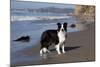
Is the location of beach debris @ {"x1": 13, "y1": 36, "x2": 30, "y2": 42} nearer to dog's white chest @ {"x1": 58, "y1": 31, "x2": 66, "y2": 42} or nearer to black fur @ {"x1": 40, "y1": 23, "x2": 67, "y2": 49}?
black fur @ {"x1": 40, "y1": 23, "x2": 67, "y2": 49}

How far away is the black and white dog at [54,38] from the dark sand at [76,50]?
51 mm

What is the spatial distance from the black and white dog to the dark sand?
5 cm

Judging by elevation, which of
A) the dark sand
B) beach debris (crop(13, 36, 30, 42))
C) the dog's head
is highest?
the dog's head

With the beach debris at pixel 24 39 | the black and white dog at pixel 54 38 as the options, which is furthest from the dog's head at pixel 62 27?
the beach debris at pixel 24 39

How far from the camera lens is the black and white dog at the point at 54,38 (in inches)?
83.1

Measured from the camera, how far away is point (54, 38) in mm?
2158

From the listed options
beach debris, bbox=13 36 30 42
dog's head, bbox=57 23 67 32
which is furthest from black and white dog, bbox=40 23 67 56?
beach debris, bbox=13 36 30 42

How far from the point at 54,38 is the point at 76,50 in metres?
0.30

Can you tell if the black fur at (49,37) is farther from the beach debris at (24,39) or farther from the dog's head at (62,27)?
the beach debris at (24,39)

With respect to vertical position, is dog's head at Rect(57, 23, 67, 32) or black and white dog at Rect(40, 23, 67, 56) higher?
dog's head at Rect(57, 23, 67, 32)

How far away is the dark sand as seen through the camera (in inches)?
82.4
